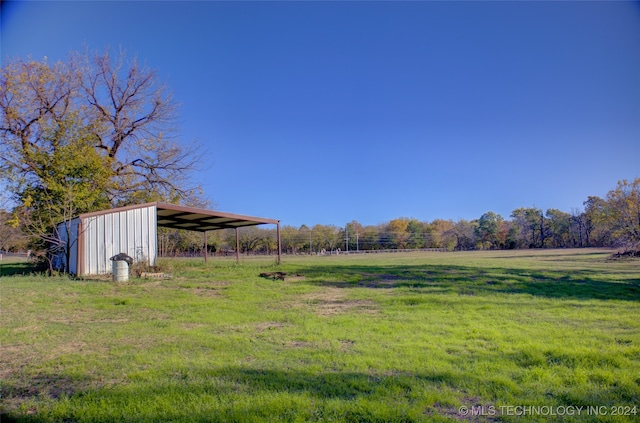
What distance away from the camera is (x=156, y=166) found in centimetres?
2256

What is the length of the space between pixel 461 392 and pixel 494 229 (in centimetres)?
8891

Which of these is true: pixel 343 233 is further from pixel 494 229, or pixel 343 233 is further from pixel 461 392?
pixel 461 392

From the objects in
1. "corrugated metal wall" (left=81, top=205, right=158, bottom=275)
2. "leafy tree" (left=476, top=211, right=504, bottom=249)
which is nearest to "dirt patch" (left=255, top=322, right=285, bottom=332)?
"corrugated metal wall" (left=81, top=205, right=158, bottom=275)

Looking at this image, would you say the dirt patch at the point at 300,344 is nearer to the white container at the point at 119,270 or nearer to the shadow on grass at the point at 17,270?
the white container at the point at 119,270

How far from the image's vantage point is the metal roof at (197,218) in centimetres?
1653

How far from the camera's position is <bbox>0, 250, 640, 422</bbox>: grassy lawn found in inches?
138

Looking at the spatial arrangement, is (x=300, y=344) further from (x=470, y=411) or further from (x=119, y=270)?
(x=119, y=270)

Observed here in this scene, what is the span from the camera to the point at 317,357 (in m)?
5.13

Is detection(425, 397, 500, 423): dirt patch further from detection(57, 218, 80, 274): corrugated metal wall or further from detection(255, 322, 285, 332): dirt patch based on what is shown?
detection(57, 218, 80, 274): corrugated metal wall

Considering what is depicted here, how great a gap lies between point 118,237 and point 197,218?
5.20m

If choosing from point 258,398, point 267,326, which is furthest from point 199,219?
point 258,398

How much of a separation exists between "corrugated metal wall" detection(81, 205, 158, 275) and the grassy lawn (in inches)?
165

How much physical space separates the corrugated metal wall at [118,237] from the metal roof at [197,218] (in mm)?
352

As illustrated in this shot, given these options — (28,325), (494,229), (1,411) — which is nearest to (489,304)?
(1,411)
